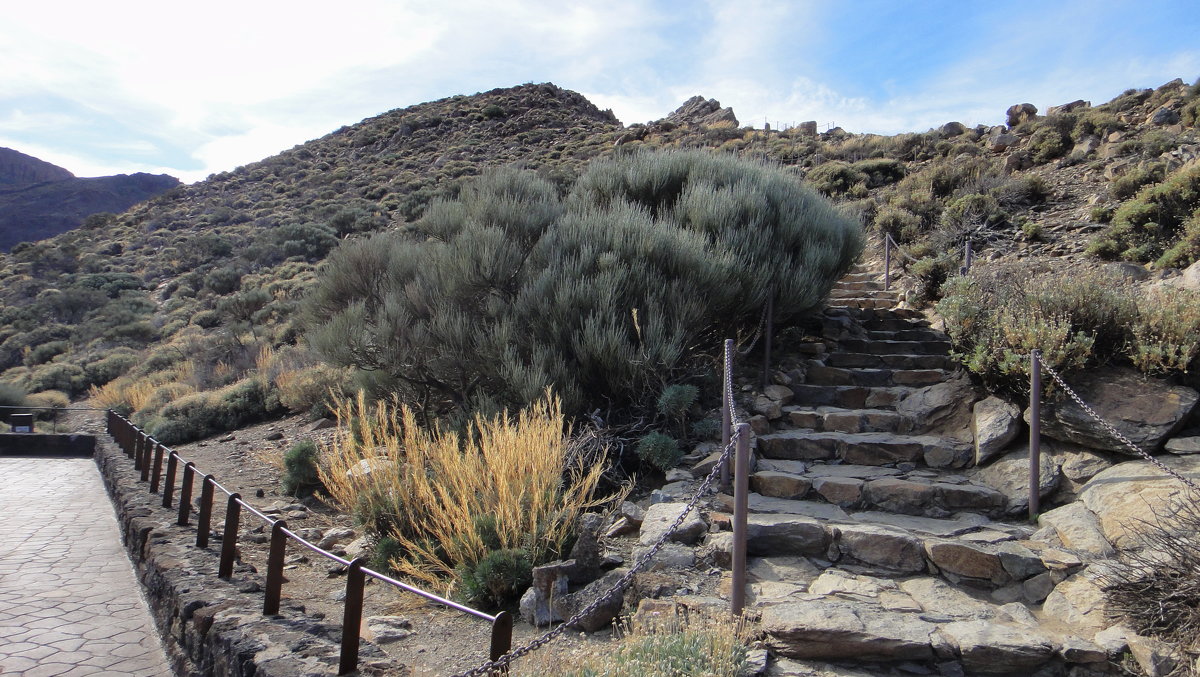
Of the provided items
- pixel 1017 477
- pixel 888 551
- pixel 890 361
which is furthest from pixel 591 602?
pixel 890 361

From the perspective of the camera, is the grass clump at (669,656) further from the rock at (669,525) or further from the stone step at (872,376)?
the stone step at (872,376)

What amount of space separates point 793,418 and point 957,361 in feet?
6.25

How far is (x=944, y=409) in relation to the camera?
6.94 m

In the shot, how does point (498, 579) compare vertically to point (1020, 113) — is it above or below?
below

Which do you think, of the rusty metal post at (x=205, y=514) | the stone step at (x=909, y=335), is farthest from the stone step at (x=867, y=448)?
the rusty metal post at (x=205, y=514)

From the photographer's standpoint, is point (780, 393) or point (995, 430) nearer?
point (995, 430)

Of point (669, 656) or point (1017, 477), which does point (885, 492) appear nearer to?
point (1017, 477)

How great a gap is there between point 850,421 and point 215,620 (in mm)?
5724

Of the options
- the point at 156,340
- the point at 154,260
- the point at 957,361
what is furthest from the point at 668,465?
the point at 154,260

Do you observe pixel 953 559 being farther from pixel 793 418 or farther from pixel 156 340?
pixel 156 340

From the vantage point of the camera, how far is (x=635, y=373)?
7.23 meters

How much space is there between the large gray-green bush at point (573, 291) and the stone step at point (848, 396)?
122 centimetres

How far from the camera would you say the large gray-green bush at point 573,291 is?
7.46 m

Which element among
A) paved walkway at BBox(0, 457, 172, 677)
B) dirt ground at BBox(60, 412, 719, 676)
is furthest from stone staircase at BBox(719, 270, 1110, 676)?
paved walkway at BBox(0, 457, 172, 677)
